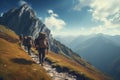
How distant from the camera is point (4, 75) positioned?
37188 mm

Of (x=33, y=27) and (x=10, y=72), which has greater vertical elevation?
(x=33, y=27)

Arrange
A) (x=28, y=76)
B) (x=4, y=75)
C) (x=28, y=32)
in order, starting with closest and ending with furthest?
1. (x=4, y=75)
2. (x=28, y=76)
3. (x=28, y=32)

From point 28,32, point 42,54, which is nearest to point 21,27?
point 28,32

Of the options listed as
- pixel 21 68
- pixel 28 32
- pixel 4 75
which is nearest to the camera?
pixel 4 75

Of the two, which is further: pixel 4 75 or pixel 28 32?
pixel 28 32

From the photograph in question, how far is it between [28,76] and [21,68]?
145 inches

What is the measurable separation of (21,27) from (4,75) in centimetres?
16465

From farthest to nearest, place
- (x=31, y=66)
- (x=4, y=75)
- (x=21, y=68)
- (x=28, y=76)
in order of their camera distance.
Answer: (x=31, y=66) → (x=21, y=68) → (x=28, y=76) → (x=4, y=75)

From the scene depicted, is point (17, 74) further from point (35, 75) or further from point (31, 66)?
point (31, 66)

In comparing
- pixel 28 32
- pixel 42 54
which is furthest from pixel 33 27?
pixel 42 54

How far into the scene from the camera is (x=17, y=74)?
39344mm

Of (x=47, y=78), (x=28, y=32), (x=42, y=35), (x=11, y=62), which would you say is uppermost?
(x=28, y=32)

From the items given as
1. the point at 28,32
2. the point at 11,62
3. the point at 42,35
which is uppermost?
the point at 28,32

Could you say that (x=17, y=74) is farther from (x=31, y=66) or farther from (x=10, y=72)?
(x=31, y=66)
